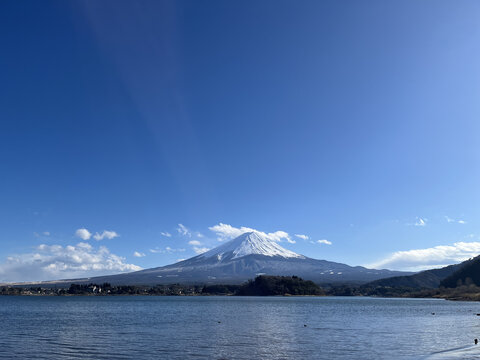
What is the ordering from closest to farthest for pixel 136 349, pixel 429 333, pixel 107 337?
pixel 136 349 → pixel 107 337 → pixel 429 333

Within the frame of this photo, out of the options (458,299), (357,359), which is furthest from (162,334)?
(458,299)

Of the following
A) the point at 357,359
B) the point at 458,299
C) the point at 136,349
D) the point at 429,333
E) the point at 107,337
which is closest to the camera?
the point at 357,359

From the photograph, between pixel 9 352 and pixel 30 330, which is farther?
pixel 30 330

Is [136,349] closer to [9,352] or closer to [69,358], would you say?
[69,358]

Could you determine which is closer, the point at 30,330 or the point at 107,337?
the point at 107,337

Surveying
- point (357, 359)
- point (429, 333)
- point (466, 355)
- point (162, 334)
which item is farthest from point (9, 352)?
point (429, 333)

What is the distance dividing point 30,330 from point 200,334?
80.2 ft

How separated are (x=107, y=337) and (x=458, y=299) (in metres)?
180

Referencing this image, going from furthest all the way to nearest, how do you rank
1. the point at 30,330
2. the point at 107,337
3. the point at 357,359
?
1. the point at 30,330
2. the point at 107,337
3. the point at 357,359

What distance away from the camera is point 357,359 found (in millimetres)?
35000

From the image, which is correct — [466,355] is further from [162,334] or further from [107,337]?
[107,337]

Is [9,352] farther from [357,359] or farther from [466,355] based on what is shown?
[466,355]

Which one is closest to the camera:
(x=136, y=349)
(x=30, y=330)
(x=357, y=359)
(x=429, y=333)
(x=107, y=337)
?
(x=357, y=359)

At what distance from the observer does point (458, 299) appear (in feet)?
617
